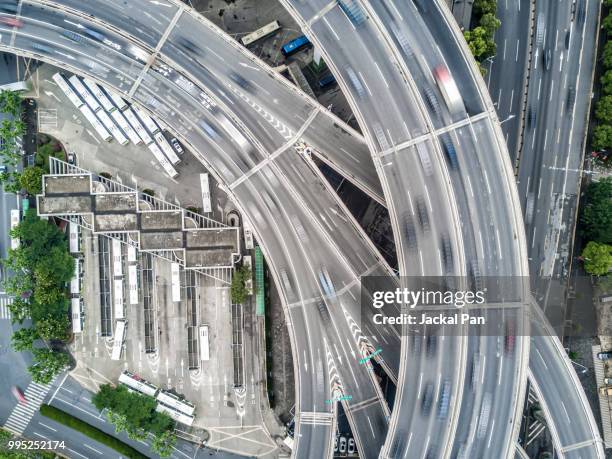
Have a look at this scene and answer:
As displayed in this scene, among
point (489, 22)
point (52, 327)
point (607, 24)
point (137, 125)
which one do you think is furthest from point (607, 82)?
point (52, 327)

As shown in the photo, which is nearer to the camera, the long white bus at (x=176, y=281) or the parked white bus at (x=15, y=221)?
the long white bus at (x=176, y=281)

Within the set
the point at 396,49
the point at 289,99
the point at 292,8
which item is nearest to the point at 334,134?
the point at 289,99

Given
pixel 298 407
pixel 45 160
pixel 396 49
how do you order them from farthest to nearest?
pixel 45 160 → pixel 298 407 → pixel 396 49

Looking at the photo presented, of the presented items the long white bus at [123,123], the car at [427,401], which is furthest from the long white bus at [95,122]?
the car at [427,401]

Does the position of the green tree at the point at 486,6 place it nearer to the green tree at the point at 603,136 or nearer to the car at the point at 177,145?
the green tree at the point at 603,136

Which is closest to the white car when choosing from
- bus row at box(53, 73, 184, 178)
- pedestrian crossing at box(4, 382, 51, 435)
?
pedestrian crossing at box(4, 382, 51, 435)

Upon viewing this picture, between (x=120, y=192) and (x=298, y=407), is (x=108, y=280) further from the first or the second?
(x=298, y=407)

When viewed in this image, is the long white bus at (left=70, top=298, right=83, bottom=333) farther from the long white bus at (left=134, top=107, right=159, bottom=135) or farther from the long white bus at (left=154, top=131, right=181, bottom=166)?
the long white bus at (left=134, top=107, right=159, bottom=135)
